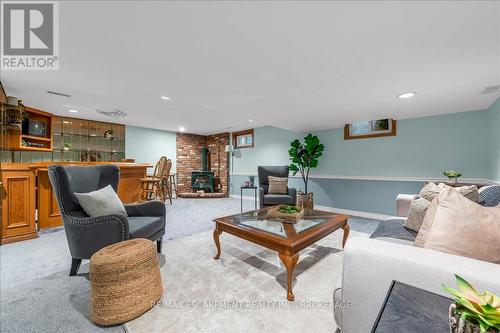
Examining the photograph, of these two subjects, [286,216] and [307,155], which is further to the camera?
[307,155]

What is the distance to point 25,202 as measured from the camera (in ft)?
9.20

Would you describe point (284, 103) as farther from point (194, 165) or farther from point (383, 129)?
point (194, 165)

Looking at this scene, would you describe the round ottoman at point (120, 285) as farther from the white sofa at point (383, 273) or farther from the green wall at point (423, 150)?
the green wall at point (423, 150)

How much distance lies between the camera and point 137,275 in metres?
1.42

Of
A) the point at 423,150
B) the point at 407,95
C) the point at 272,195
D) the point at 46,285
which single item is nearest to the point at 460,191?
the point at 407,95

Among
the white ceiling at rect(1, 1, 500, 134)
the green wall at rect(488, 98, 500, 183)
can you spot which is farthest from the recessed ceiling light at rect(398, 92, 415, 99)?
the green wall at rect(488, 98, 500, 183)

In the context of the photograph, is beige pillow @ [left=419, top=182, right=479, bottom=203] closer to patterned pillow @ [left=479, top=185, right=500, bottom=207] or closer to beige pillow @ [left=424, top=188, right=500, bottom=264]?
patterned pillow @ [left=479, top=185, right=500, bottom=207]

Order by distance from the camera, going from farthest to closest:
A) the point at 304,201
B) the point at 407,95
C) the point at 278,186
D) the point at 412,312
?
the point at 304,201 < the point at 278,186 < the point at 407,95 < the point at 412,312

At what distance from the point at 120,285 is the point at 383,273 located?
157 centimetres

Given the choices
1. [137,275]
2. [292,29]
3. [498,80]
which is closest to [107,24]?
[292,29]

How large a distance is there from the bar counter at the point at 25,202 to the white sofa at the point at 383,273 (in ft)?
13.0

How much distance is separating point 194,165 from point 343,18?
6711 mm

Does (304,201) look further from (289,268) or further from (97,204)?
(97,204)

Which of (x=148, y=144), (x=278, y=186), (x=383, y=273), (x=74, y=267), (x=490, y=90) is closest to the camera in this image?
(x=383, y=273)
